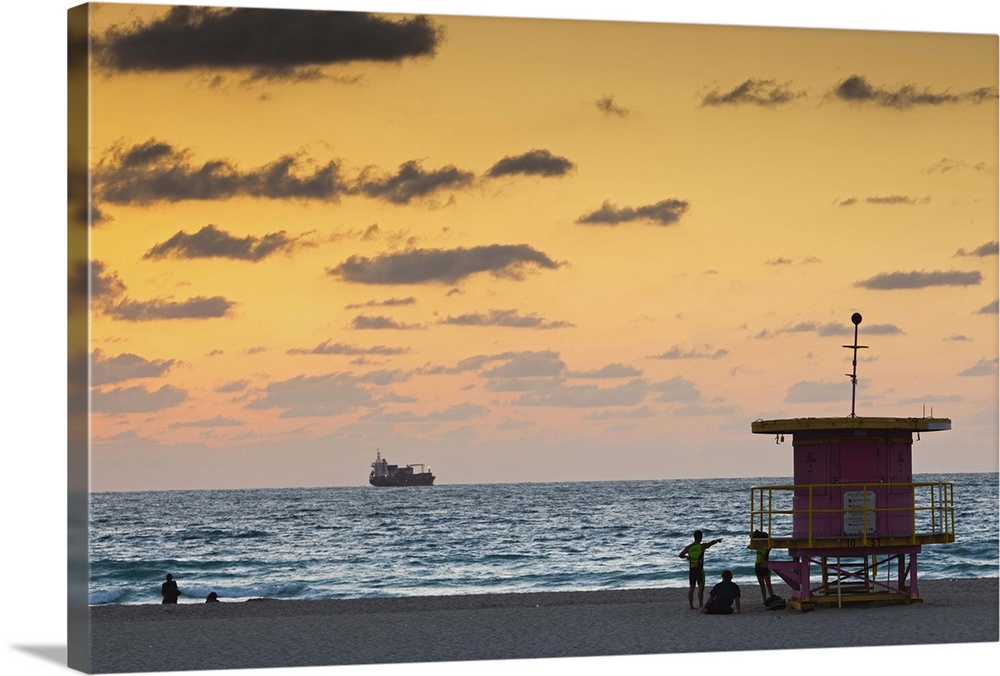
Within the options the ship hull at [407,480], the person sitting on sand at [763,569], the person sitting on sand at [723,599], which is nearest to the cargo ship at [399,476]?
the ship hull at [407,480]

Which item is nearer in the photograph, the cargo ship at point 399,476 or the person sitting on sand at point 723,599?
the person sitting on sand at point 723,599

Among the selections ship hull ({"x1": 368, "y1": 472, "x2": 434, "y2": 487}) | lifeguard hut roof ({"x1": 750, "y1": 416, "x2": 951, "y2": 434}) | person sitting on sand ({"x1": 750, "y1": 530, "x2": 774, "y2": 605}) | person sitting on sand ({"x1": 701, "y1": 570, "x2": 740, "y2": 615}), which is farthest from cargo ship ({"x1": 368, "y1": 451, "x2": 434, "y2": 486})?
lifeguard hut roof ({"x1": 750, "y1": 416, "x2": 951, "y2": 434})

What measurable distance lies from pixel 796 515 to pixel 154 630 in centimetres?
938

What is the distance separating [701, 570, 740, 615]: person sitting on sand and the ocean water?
2120 cm

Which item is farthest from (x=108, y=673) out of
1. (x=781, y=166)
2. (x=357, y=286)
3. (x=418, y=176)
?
(x=357, y=286)

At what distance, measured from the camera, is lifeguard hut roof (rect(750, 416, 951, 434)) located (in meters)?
25.5

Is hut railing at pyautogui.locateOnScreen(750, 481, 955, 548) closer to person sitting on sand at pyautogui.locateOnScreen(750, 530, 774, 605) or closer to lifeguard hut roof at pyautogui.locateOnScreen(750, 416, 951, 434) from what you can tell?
person sitting on sand at pyautogui.locateOnScreen(750, 530, 774, 605)

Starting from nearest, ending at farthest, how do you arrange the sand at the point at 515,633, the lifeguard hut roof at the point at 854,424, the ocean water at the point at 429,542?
1. the sand at the point at 515,633
2. the lifeguard hut roof at the point at 854,424
3. the ocean water at the point at 429,542

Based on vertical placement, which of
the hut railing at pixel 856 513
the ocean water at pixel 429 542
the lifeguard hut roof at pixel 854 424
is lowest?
the ocean water at pixel 429 542

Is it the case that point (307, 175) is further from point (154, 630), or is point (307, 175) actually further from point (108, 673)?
point (108, 673)

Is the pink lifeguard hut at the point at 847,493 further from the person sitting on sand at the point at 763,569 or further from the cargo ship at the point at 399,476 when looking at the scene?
the cargo ship at the point at 399,476

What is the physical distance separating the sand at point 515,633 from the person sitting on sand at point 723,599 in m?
0.37

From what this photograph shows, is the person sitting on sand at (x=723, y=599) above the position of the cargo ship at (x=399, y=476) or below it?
below

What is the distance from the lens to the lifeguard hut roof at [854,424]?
83.5ft
